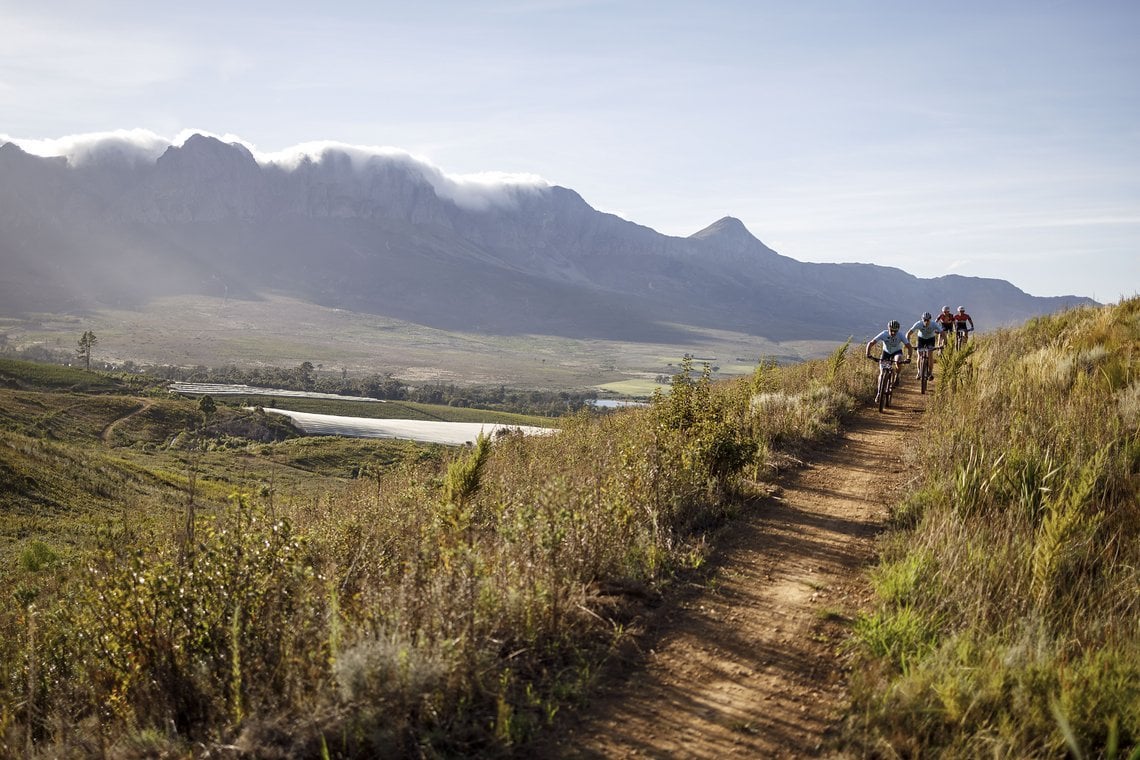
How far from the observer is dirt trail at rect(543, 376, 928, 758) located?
4.06 meters

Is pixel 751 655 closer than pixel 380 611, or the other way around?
pixel 380 611

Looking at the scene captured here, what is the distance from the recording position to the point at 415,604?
15.5 ft

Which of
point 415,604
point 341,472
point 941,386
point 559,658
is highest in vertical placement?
point 941,386

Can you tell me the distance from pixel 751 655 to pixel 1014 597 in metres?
1.76

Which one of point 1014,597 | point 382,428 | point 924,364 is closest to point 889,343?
point 924,364

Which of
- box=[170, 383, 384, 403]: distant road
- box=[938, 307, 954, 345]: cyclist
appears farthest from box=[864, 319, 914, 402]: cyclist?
box=[170, 383, 384, 403]: distant road

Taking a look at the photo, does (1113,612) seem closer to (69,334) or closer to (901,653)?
(901,653)

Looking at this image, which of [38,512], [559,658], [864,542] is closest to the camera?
[559,658]

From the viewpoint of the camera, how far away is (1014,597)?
4.92m

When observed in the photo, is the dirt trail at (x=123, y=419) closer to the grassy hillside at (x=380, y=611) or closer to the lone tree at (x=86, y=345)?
the lone tree at (x=86, y=345)

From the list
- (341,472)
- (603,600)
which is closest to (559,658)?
(603,600)

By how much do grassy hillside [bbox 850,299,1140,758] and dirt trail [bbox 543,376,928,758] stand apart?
307mm

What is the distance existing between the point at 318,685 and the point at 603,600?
2.18m

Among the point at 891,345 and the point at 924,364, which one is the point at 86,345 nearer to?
the point at 924,364
